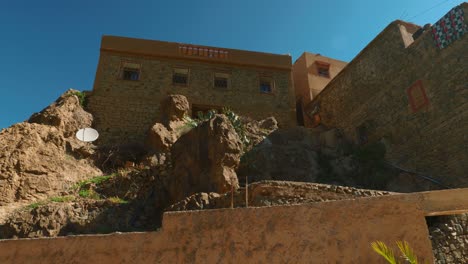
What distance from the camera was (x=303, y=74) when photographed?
24156mm

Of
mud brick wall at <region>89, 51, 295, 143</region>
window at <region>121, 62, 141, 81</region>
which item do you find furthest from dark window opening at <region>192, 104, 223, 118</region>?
window at <region>121, 62, 141, 81</region>

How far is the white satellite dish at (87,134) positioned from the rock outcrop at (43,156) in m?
0.30

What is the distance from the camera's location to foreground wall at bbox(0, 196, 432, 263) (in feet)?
13.8

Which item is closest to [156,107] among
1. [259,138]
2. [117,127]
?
[117,127]

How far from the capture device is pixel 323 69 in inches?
973

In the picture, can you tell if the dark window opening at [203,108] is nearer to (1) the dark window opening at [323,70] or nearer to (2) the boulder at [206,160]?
(2) the boulder at [206,160]

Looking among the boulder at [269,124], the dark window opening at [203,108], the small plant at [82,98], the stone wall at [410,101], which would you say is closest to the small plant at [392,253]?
the stone wall at [410,101]

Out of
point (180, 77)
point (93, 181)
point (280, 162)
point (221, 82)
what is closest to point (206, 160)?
point (280, 162)

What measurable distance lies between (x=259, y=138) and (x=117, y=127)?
7769 millimetres

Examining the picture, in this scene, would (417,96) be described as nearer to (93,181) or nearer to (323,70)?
(323,70)

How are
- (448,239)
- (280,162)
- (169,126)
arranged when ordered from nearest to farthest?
1. (448,239)
2. (280,162)
3. (169,126)

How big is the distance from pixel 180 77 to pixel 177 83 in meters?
0.56

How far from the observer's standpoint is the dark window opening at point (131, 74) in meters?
19.8

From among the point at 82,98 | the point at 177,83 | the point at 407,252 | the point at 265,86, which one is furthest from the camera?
the point at 265,86
